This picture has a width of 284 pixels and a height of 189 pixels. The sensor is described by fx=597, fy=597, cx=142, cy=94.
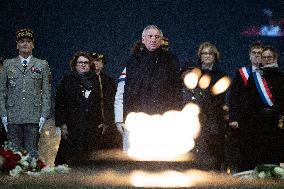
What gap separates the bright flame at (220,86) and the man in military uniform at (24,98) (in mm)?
1955

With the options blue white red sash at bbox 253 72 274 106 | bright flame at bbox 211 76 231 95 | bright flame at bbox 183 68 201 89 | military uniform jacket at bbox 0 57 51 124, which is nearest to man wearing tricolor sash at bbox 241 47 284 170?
blue white red sash at bbox 253 72 274 106

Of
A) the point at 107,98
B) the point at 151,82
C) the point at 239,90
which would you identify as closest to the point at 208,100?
the point at 239,90

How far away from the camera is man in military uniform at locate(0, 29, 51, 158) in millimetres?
6586

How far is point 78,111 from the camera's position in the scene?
7188mm

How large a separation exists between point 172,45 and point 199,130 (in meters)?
3.64

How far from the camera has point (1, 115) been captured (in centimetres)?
659

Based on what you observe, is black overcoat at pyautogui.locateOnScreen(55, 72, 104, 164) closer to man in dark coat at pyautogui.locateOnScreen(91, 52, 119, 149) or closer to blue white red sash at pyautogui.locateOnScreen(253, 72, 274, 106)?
man in dark coat at pyautogui.locateOnScreen(91, 52, 119, 149)

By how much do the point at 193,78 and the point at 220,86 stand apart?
36cm

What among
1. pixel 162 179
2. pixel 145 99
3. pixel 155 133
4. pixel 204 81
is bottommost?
pixel 162 179

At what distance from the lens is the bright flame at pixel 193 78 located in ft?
23.0

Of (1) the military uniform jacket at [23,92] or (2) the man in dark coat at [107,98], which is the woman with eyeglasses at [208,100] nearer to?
(2) the man in dark coat at [107,98]

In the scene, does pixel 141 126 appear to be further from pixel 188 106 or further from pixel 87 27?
pixel 87 27

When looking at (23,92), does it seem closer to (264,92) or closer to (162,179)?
(264,92)

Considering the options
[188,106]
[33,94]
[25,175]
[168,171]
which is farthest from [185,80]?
[25,175]
